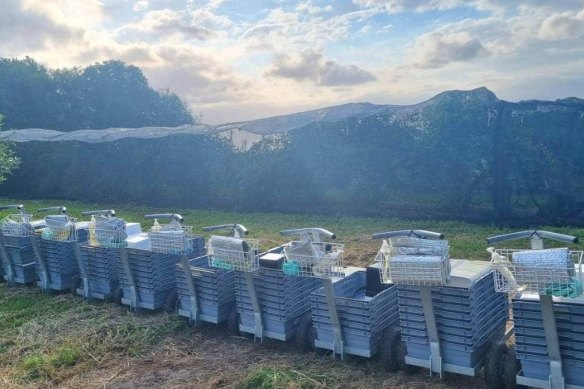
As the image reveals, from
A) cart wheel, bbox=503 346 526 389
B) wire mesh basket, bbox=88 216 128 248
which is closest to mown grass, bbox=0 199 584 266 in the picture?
wire mesh basket, bbox=88 216 128 248

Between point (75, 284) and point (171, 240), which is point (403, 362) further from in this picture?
point (75, 284)

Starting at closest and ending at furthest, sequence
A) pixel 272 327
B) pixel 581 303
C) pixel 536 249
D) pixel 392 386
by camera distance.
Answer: pixel 581 303
pixel 536 249
pixel 392 386
pixel 272 327

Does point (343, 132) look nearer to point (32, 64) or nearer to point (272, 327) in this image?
point (272, 327)

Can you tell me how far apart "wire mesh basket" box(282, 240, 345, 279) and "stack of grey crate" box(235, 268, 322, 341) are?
0.88 ft

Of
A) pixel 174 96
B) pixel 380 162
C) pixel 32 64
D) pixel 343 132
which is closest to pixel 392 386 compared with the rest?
pixel 380 162

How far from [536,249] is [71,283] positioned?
539 cm

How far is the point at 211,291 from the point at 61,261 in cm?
258

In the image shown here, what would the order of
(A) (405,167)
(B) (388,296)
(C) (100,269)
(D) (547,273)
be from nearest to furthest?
(D) (547,273) < (B) (388,296) < (C) (100,269) < (A) (405,167)

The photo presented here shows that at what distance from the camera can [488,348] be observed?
3609 millimetres

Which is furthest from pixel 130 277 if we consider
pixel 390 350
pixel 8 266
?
pixel 390 350

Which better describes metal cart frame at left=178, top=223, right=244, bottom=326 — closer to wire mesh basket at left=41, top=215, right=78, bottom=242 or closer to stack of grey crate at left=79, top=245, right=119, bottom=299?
stack of grey crate at left=79, top=245, right=119, bottom=299

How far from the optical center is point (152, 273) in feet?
17.4

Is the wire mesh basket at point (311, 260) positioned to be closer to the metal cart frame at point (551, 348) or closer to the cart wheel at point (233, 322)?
the cart wheel at point (233, 322)

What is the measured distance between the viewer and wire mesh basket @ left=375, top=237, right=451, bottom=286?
128 inches
